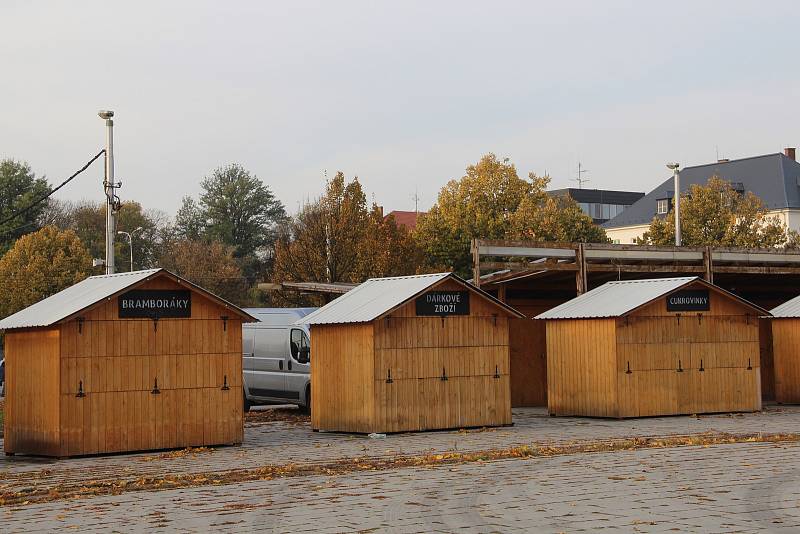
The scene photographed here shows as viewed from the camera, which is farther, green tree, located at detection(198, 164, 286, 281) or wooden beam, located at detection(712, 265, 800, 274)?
green tree, located at detection(198, 164, 286, 281)

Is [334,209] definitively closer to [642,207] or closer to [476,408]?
[476,408]

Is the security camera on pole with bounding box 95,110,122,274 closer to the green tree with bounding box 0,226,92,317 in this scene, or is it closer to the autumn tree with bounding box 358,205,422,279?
the autumn tree with bounding box 358,205,422,279

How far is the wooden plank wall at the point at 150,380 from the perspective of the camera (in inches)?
741

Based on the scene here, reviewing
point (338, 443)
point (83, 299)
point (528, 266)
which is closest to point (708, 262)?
point (528, 266)

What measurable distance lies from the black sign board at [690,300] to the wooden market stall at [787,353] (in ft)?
15.6

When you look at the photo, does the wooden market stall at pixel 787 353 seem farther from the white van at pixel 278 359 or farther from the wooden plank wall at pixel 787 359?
the white van at pixel 278 359

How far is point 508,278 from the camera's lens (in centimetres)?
2975

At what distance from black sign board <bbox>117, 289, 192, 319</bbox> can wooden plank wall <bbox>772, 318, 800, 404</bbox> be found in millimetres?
17234

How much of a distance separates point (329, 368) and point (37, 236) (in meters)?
46.9

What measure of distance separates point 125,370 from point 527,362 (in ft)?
43.8

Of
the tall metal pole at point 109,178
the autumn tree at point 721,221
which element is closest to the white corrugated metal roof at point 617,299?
the tall metal pole at point 109,178

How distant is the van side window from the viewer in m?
28.1

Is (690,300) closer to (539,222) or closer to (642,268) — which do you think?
(642,268)

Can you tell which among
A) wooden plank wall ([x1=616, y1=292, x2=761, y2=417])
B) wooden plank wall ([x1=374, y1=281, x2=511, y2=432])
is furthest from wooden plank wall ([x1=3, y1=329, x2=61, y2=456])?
wooden plank wall ([x1=616, y1=292, x2=761, y2=417])
